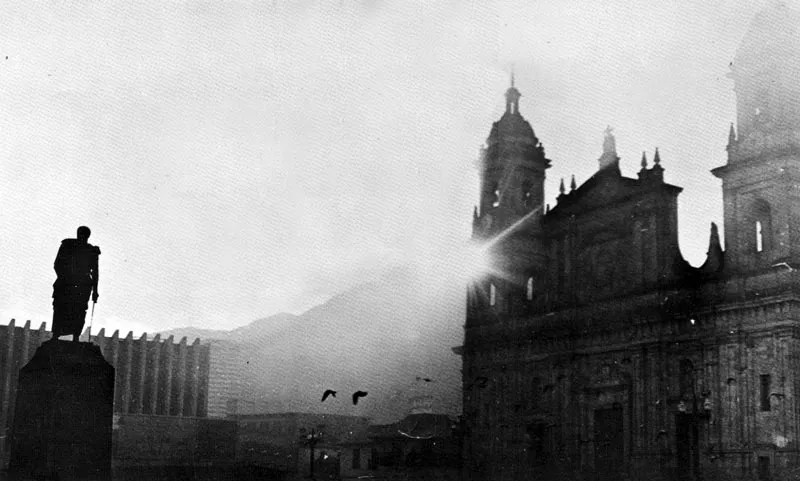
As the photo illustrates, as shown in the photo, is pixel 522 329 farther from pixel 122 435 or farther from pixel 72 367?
pixel 72 367

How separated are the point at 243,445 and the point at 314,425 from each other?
14.5 feet

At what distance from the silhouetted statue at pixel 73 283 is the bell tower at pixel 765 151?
23.0 meters

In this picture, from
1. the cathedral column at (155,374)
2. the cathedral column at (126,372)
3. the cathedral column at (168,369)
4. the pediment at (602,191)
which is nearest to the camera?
the pediment at (602,191)

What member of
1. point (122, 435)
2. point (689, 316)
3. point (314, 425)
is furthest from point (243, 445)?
point (689, 316)

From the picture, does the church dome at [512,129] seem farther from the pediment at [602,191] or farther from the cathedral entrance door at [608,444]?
the cathedral entrance door at [608,444]

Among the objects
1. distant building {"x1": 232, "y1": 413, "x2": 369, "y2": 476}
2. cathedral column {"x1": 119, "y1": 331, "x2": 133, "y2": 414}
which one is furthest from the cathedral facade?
cathedral column {"x1": 119, "y1": 331, "x2": 133, "y2": 414}

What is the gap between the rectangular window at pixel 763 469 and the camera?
27336mm

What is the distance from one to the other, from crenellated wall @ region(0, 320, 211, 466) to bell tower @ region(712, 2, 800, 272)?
2986cm

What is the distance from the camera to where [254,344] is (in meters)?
100

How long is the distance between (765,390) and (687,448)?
342cm

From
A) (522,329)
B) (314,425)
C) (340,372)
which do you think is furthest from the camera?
(340,372)

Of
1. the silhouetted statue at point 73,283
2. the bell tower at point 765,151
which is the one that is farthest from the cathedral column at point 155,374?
the silhouetted statue at point 73,283

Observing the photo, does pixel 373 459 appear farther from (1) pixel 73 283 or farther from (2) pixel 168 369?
(1) pixel 73 283

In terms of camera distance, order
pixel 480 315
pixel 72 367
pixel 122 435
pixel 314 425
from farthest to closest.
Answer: pixel 314 425 < pixel 122 435 < pixel 480 315 < pixel 72 367
